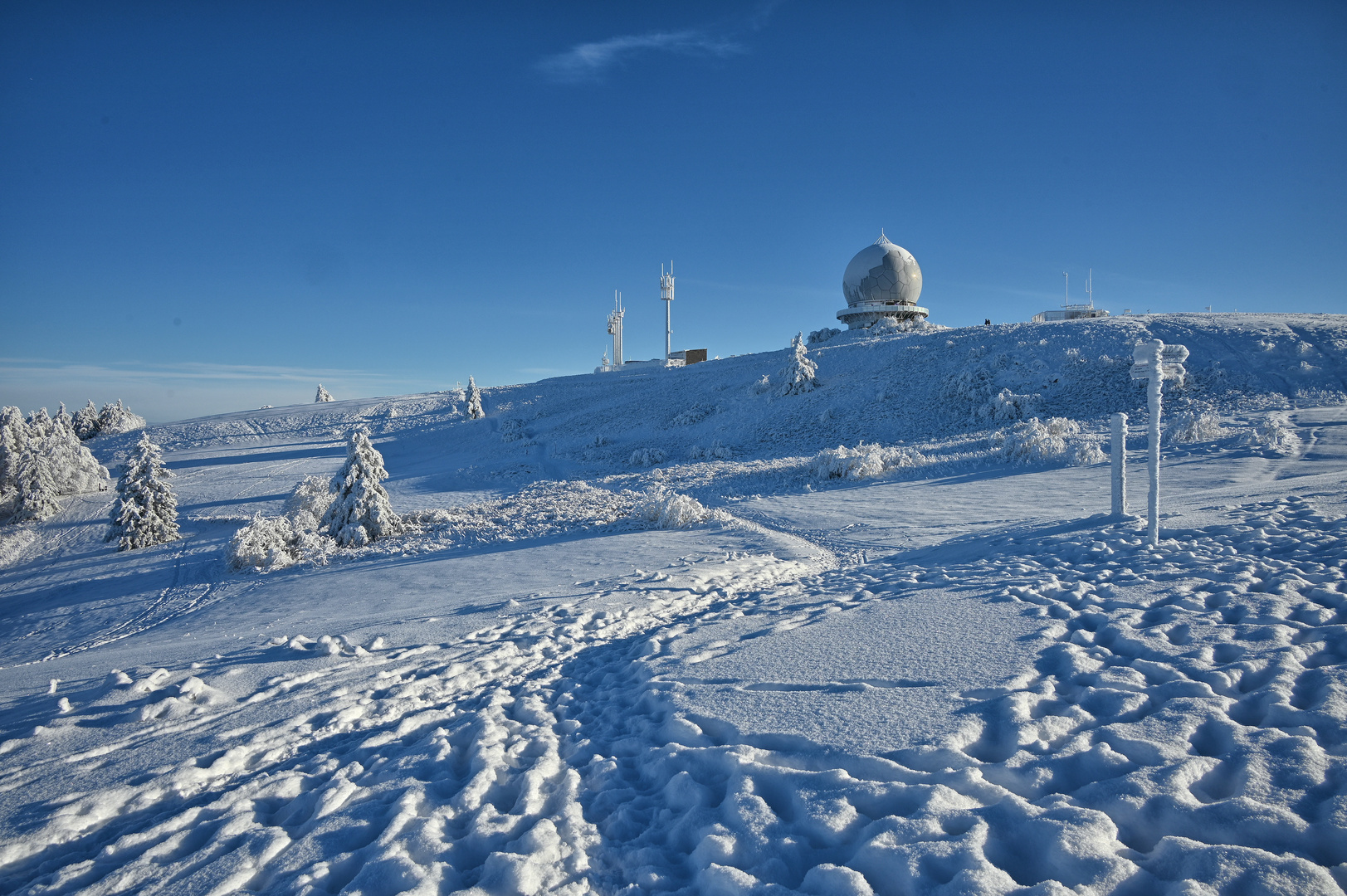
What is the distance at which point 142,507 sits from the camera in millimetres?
16766

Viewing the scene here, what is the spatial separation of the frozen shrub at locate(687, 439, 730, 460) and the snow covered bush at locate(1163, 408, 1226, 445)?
44.7 ft

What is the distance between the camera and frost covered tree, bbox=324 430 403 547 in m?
14.4

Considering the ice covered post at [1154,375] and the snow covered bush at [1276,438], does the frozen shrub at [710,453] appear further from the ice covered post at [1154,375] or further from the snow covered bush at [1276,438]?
the ice covered post at [1154,375]

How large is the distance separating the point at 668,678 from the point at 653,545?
22.0 feet

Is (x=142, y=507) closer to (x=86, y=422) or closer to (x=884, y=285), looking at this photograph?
(x=86, y=422)

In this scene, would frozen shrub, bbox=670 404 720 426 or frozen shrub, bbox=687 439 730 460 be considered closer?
frozen shrub, bbox=687 439 730 460

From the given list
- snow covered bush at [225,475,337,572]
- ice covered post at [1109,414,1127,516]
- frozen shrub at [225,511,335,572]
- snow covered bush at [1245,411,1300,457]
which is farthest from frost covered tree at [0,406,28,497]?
snow covered bush at [1245,411,1300,457]

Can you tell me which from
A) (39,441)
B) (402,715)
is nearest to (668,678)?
(402,715)

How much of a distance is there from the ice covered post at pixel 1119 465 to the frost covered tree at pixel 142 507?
22711 millimetres

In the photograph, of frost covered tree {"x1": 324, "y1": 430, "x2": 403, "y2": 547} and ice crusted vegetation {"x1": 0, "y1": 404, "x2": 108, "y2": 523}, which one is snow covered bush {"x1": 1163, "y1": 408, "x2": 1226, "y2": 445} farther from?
ice crusted vegetation {"x1": 0, "y1": 404, "x2": 108, "y2": 523}

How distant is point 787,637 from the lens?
5.73 metres

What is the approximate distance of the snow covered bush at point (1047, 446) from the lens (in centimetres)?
1562

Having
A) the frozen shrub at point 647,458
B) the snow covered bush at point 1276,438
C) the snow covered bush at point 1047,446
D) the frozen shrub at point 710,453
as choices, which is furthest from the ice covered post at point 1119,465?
the frozen shrub at point 647,458

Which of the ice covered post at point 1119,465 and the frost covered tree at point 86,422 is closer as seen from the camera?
the ice covered post at point 1119,465
